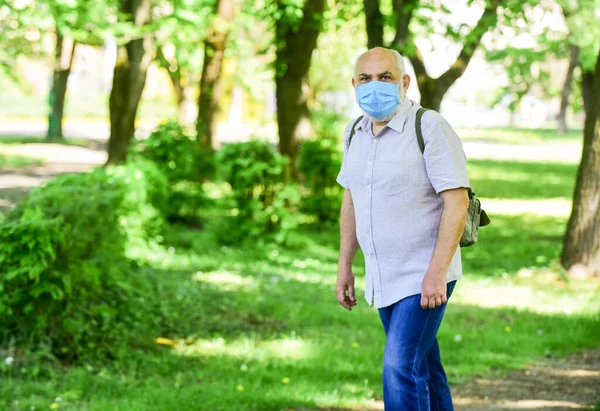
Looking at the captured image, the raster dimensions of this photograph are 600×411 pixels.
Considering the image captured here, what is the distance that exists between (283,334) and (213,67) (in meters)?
13.8

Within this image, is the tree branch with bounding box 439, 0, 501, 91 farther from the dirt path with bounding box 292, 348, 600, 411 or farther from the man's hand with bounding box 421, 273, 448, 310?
the man's hand with bounding box 421, 273, 448, 310

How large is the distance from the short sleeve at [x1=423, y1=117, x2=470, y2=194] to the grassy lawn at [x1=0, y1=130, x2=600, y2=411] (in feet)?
8.15

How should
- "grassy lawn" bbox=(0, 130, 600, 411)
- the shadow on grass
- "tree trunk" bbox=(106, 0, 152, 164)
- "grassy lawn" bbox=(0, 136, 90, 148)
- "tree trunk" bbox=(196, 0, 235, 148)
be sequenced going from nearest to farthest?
1. "grassy lawn" bbox=(0, 130, 600, 411)
2. "tree trunk" bbox=(106, 0, 152, 164)
3. "tree trunk" bbox=(196, 0, 235, 148)
4. the shadow on grass
5. "grassy lawn" bbox=(0, 136, 90, 148)

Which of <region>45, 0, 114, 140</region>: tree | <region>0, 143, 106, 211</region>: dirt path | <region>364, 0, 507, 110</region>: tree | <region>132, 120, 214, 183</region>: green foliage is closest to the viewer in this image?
<region>364, 0, 507, 110</region>: tree

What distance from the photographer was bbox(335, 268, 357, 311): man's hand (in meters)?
4.82

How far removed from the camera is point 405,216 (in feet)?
14.3

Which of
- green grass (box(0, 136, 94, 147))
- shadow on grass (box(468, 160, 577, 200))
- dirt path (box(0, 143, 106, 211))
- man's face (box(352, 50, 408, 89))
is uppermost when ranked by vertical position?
man's face (box(352, 50, 408, 89))

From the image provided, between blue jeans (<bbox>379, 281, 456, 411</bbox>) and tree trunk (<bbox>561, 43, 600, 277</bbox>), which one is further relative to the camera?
tree trunk (<bbox>561, 43, 600, 277</bbox>)

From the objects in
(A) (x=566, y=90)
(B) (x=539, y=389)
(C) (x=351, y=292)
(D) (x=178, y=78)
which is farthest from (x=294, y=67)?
(A) (x=566, y=90)

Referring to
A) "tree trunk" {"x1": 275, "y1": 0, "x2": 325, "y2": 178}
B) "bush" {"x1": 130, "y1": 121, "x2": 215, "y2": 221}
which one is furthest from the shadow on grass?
"bush" {"x1": 130, "y1": 121, "x2": 215, "y2": 221}

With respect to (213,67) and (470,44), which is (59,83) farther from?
(470,44)

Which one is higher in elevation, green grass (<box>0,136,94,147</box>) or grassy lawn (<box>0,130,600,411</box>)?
green grass (<box>0,136,94,147</box>)

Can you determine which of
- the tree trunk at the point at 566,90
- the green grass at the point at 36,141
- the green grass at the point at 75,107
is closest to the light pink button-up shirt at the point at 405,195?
the tree trunk at the point at 566,90

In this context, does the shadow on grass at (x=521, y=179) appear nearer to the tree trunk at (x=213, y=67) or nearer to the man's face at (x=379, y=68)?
the tree trunk at (x=213, y=67)
